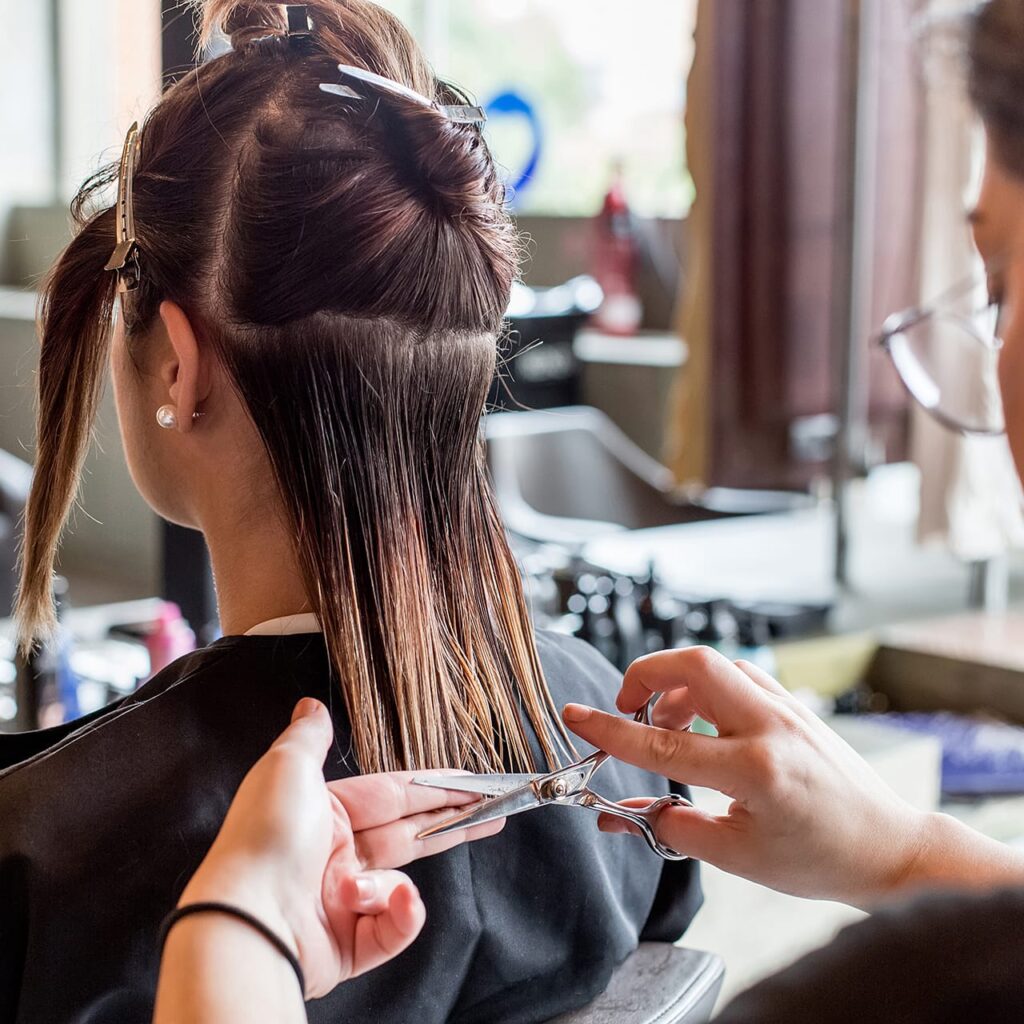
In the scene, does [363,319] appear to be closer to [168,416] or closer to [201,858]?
[168,416]

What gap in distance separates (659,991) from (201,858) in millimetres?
374

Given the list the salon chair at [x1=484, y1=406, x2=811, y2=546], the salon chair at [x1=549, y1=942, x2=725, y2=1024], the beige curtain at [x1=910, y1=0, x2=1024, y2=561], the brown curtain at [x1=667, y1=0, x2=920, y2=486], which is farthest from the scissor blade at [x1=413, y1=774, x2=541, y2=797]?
the salon chair at [x1=484, y1=406, x2=811, y2=546]

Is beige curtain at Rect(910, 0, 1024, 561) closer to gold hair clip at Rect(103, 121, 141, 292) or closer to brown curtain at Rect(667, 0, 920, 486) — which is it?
brown curtain at Rect(667, 0, 920, 486)

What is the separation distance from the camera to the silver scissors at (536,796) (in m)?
0.82

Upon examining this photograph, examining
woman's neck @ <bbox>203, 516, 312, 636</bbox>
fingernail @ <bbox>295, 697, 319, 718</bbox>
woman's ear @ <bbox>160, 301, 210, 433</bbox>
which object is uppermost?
woman's ear @ <bbox>160, 301, 210, 433</bbox>

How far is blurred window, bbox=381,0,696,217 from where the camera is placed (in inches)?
155

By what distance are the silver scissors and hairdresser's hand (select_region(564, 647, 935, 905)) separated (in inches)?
0.5

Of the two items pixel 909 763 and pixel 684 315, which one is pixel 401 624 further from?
pixel 684 315

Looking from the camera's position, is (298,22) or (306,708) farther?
(298,22)

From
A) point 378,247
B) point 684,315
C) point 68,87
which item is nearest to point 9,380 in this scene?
point 68,87

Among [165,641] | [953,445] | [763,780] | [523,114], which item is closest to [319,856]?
[763,780]

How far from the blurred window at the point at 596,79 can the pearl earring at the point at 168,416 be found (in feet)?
9.77

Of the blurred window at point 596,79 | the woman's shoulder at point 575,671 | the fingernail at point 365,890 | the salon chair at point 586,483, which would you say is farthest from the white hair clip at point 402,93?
the blurred window at point 596,79

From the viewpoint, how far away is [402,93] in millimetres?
916
